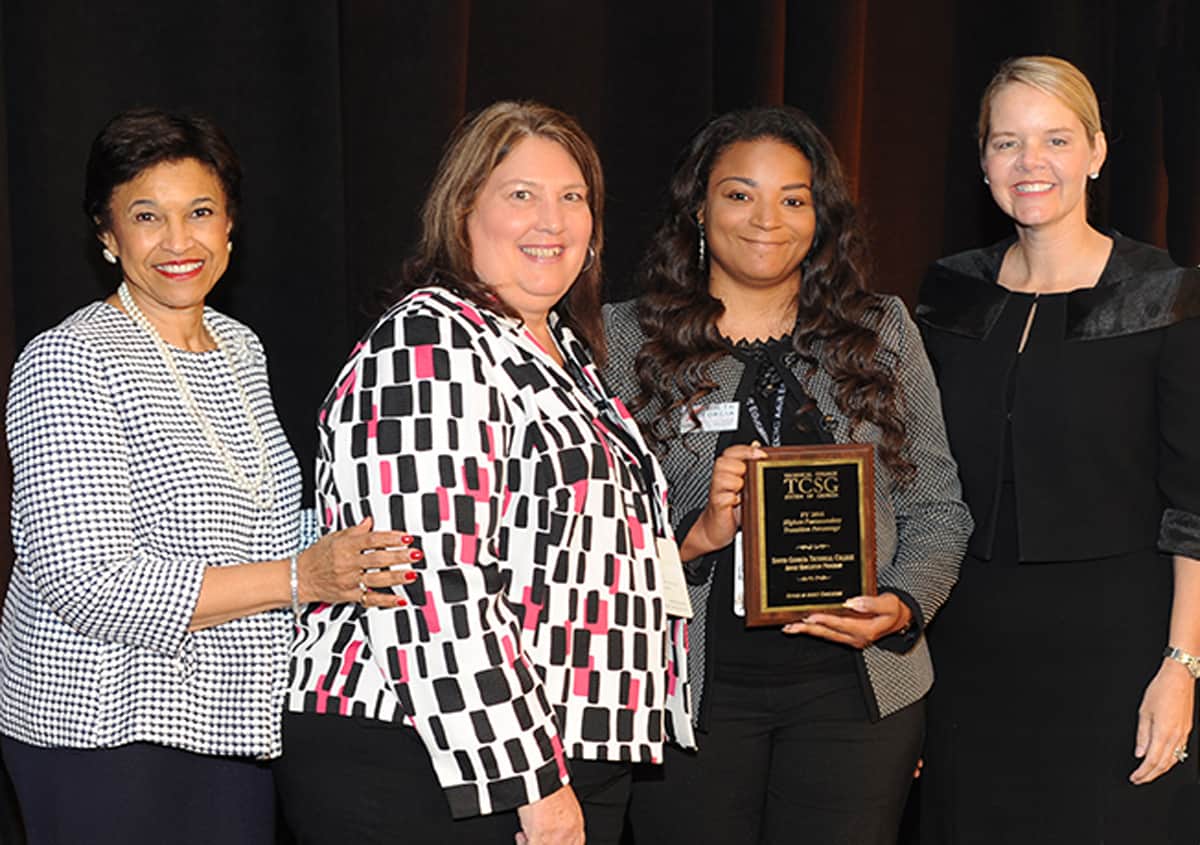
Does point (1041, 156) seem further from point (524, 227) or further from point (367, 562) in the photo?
point (367, 562)

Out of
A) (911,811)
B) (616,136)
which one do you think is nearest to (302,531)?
(616,136)

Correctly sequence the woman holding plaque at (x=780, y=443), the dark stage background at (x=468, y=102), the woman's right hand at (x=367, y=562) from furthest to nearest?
the dark stage background at (x=468, y=102) → the woman holding plaque at (x=780, y=443) → the woman's right hand at (x=367, y=562)

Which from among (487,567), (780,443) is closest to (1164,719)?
A: (780,443)

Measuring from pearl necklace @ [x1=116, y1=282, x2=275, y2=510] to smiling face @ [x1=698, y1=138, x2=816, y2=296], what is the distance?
94 centimetres

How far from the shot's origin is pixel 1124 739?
2.66 metres

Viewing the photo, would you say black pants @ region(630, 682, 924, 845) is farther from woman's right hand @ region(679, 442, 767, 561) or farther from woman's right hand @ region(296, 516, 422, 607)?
woman's right hand @ region(296, 516, 422, 607)

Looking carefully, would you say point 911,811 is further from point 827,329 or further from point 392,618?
point 392,618

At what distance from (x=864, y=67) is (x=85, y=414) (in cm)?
261

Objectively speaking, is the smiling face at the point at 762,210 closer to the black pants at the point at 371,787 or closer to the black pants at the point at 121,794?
the black pants at the point at 371,787

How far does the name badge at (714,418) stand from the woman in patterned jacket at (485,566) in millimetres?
396

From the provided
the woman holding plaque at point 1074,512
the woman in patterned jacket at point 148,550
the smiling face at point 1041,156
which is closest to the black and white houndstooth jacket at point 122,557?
the woman in patterned jacket at point 148,550

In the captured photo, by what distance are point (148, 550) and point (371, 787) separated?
523mm

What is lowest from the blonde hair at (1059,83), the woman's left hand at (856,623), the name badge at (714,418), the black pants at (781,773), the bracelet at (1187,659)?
the black pants at (781,773)

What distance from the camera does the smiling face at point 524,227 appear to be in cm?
218
